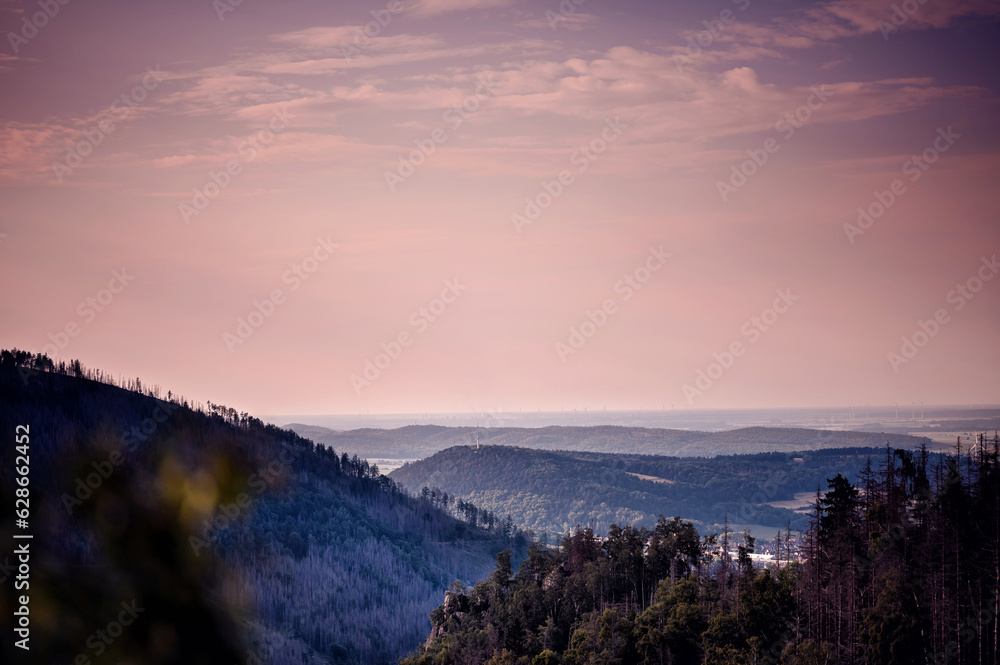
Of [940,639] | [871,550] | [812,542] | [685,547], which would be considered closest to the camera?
[940,639]

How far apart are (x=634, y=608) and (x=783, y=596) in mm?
31885

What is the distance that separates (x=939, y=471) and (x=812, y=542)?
18.9 meters

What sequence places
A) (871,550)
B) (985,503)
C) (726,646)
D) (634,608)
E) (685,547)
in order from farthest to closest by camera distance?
(685,547) → (634,608) → (726,646) → (871,550) → (985,503)

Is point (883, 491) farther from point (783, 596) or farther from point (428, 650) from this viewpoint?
point (428, 650)

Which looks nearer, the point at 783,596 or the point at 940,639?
the point at 940,639

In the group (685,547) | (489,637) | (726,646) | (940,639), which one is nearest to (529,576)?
(489,637)

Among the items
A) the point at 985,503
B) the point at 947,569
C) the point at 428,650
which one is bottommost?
the point at 428,650

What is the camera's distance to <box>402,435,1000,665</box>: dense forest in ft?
274

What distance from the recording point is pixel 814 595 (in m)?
101

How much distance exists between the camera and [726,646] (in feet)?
341

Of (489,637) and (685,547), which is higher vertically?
(685,547)

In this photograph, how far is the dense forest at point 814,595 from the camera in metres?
83.4

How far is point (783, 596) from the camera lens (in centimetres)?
10625

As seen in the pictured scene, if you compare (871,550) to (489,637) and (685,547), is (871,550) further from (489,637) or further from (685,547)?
(489,637)
